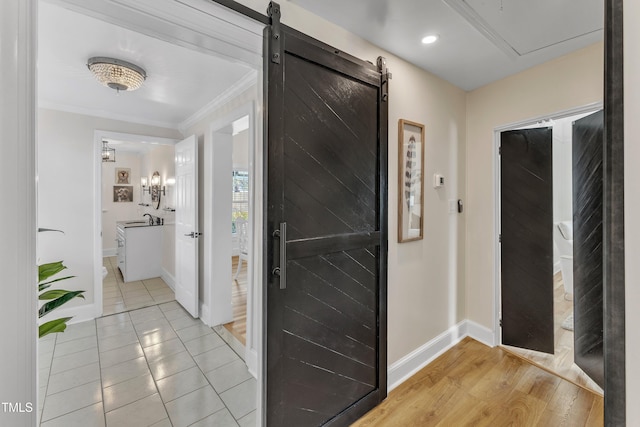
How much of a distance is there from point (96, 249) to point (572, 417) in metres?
4.74

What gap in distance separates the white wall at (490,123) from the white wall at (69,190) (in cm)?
425

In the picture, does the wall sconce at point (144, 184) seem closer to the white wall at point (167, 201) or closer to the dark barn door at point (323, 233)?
the white wall at point (167, 201)

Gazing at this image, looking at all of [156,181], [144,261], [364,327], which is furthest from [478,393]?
[156,181]

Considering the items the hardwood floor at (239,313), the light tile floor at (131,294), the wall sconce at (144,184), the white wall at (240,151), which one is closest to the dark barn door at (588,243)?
the hardwood floor at (239,313)

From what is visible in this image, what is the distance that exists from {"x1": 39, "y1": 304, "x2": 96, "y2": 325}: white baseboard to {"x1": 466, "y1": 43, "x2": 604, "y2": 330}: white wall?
428cm

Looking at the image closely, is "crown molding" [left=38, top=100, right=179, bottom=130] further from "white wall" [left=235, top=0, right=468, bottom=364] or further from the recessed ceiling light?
the recessed ceiling light

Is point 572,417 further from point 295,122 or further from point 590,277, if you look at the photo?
point 295,122

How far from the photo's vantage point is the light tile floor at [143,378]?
1801 millimetres

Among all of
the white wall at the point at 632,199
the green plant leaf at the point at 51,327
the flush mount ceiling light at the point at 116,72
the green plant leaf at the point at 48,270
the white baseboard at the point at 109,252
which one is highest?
the flush mount ceiling light at the point at 116,72

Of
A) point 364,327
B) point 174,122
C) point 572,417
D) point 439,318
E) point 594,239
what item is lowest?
point 572,417

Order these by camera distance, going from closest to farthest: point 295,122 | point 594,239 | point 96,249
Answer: point 295,122, point 594,239, point 96,249

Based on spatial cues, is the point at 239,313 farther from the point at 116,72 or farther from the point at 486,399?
the point at 116,72

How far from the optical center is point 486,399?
191 cm

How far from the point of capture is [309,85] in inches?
58.5
